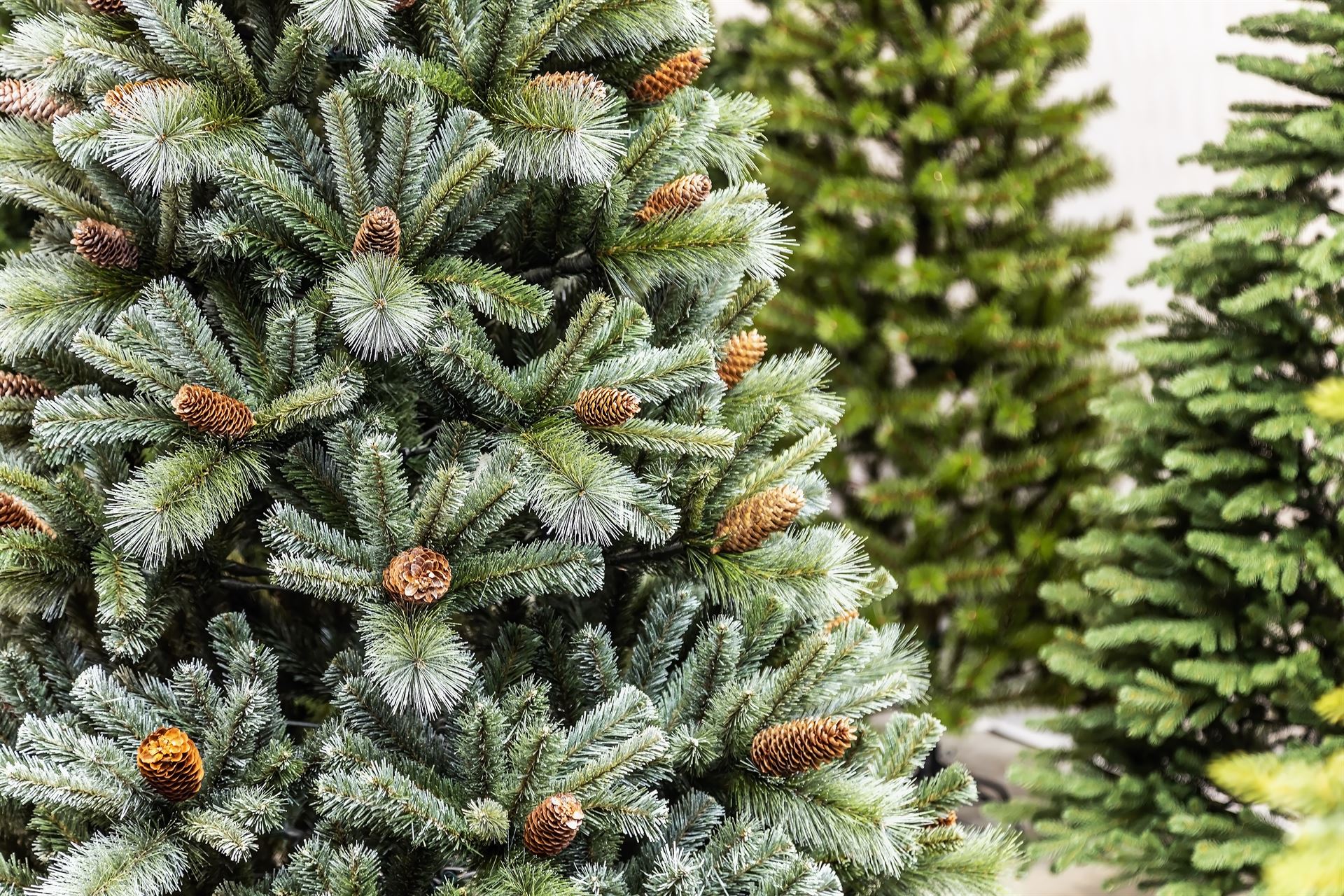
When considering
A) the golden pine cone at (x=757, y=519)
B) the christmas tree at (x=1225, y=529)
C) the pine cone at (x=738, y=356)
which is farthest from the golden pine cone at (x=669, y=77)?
the christmas tree at (x=1225, y=529)

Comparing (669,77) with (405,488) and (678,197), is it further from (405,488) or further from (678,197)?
(405,488)

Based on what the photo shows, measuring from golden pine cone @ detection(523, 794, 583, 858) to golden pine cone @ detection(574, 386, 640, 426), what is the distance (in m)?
0.30

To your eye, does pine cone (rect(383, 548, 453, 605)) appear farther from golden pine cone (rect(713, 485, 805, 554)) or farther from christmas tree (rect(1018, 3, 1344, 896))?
christmas tree (rect(1018, 3, 1344, 896))

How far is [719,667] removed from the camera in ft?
3.09

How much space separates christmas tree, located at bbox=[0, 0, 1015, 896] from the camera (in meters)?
0.81

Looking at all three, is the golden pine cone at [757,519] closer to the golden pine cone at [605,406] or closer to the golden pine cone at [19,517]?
the golden pine cone at [605,406]

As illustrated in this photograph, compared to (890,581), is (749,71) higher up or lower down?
higher up

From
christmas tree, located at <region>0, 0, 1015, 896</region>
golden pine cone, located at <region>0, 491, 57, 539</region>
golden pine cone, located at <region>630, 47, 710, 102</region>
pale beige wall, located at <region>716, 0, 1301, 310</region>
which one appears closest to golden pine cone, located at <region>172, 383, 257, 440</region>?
christmas tree, located at <region>0, 0, 1015, 896</region>

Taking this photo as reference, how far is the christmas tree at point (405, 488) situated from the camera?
0.81 metres

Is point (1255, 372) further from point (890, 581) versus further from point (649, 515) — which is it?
point (649, 515)

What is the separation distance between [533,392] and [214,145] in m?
0.32

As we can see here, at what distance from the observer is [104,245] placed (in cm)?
90

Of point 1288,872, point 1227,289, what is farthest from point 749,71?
point 1288,872

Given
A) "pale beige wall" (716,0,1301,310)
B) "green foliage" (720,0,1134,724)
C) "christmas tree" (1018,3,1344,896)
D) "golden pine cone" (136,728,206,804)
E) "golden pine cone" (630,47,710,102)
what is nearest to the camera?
"golden pine cone" (136,728,206,804)
